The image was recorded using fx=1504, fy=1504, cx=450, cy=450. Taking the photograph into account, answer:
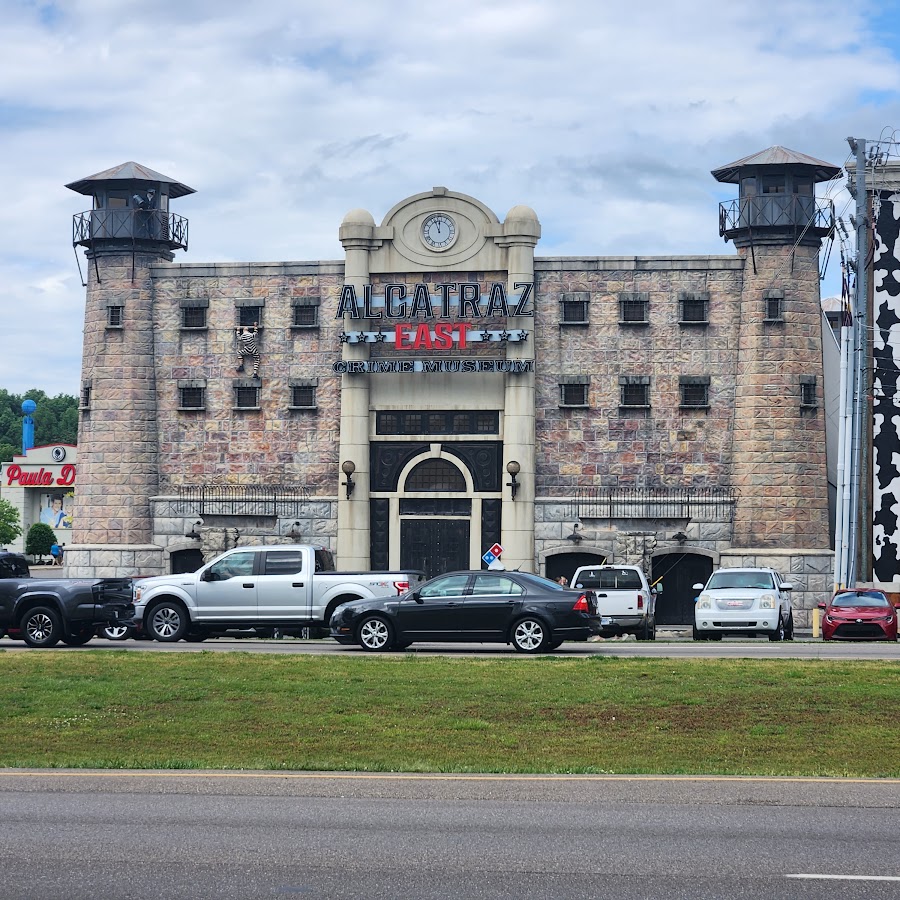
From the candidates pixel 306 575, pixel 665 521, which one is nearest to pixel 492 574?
pixel 306 575

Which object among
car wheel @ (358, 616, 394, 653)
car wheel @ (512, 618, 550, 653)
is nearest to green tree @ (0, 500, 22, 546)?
car wheel @ (358, 616, 394, 653)

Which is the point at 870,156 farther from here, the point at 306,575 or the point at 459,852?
the point at 459,852

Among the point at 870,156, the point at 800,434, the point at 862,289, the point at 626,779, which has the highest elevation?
the point at 870,156

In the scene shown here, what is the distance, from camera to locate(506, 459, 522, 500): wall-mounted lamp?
155 ft

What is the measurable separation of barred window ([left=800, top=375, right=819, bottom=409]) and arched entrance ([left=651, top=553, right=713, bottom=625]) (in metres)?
5.79

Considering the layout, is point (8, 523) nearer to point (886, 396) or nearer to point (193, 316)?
point (193, 316)

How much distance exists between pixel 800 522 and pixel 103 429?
22.6 meters

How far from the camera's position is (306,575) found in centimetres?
3075

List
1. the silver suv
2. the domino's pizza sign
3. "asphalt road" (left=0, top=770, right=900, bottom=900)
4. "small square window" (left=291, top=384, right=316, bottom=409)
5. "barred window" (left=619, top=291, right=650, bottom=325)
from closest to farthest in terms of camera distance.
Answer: "asphalt road" (left=0, top=770, right=900, bottom=900) → the silver suv → the domino's pizza sign → "barred window" (left=619, top=291, right=650, bottom=325) → "small square window" (left=291, top=384, right=316, bottom=409)

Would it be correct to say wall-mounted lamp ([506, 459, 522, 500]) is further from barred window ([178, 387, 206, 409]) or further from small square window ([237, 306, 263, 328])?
barred window ([178, 387, 206, 409])

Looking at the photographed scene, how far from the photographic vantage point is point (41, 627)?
28.6m

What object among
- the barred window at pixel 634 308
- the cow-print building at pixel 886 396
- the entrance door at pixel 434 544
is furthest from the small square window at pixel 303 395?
the cow-print building at pixel 886 396

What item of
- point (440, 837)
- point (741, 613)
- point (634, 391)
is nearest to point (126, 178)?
point (634, 391)

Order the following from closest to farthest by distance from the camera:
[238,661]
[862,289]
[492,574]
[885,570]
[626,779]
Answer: [626,779] → [238,661] → [492,574] → [862,289] → [885,570]
